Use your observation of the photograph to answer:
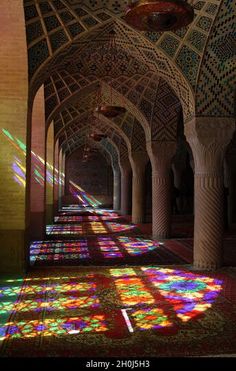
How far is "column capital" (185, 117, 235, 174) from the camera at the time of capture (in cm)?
806

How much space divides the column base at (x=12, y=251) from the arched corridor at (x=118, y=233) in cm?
2

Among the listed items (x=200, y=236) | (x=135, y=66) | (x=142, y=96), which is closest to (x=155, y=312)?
(x=200, y=236)

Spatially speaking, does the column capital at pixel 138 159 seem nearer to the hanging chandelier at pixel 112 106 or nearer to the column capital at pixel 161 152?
the column capital at pixel 161 152

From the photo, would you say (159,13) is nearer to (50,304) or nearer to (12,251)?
(50,304)

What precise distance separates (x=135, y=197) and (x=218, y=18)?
32.2 ft

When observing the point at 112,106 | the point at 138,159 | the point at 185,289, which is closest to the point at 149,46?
the point at 112,106

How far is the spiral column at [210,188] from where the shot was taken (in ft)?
26.3

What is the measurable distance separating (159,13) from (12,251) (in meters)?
4.78

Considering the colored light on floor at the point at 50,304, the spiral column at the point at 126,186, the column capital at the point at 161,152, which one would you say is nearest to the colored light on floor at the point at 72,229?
the column capital at the point at 161,152

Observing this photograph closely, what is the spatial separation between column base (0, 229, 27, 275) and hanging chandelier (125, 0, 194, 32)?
4.22m

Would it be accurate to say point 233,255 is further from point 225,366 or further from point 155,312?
point 225,366

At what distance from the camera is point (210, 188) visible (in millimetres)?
8031

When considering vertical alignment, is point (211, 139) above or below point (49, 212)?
above

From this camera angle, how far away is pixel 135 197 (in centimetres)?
1648
